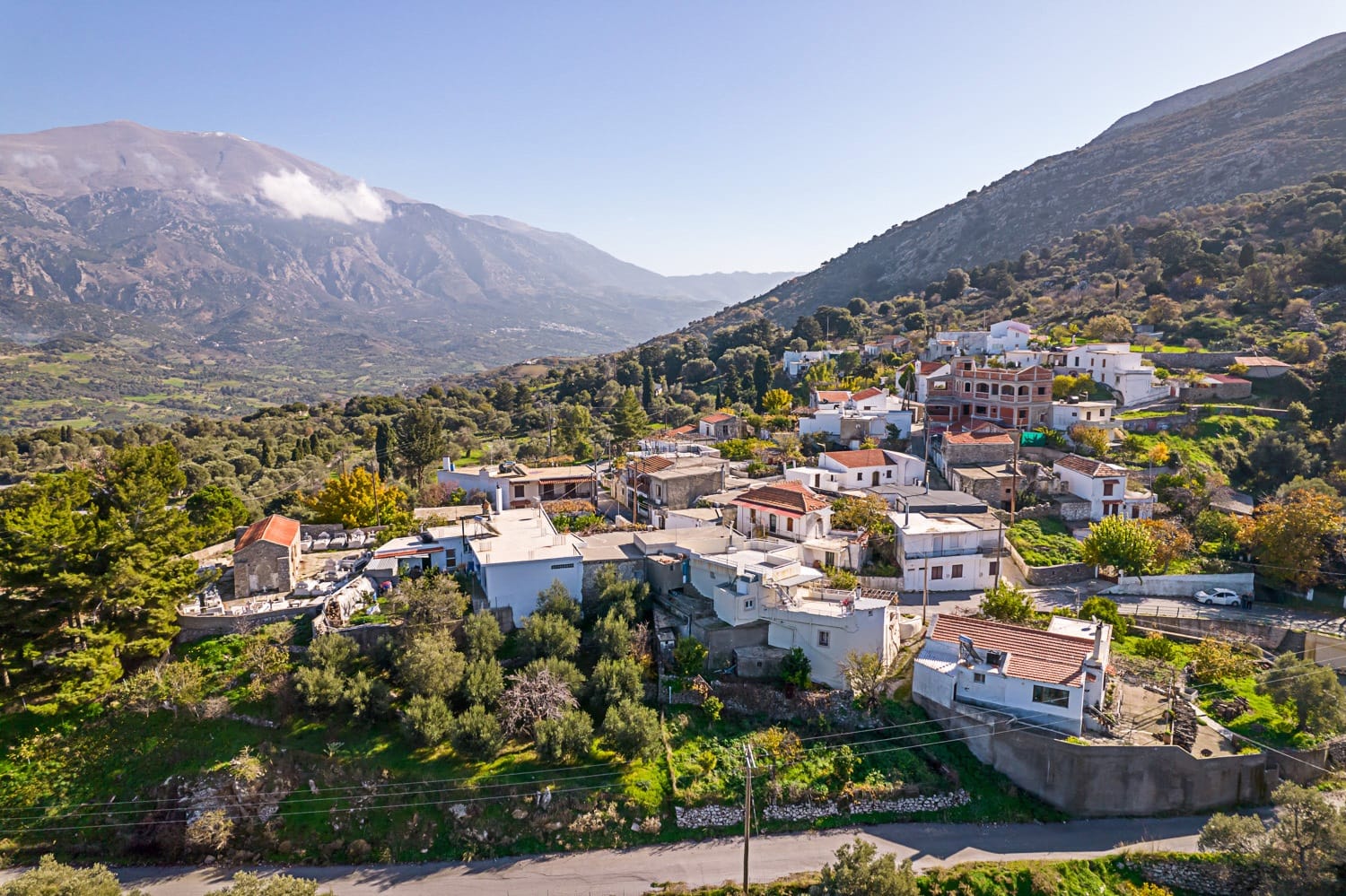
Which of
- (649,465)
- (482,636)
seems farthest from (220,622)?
(649,465)

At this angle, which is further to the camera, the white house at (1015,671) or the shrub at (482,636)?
the shrub at (482,636)

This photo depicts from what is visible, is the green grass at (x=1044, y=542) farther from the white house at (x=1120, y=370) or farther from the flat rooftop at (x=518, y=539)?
the flat rooftop at (x=518, y=539)

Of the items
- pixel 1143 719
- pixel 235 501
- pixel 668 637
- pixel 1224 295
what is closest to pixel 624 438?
pixel 235 501

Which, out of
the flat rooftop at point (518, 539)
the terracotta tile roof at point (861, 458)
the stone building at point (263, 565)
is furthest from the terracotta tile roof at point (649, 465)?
the stone building at point (263, 565)

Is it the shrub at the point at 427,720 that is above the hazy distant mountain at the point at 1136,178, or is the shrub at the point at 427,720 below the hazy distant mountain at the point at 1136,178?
below

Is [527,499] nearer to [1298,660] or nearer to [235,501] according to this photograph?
[235,501]

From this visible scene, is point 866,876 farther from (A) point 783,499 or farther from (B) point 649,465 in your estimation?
(B) point 649,465
